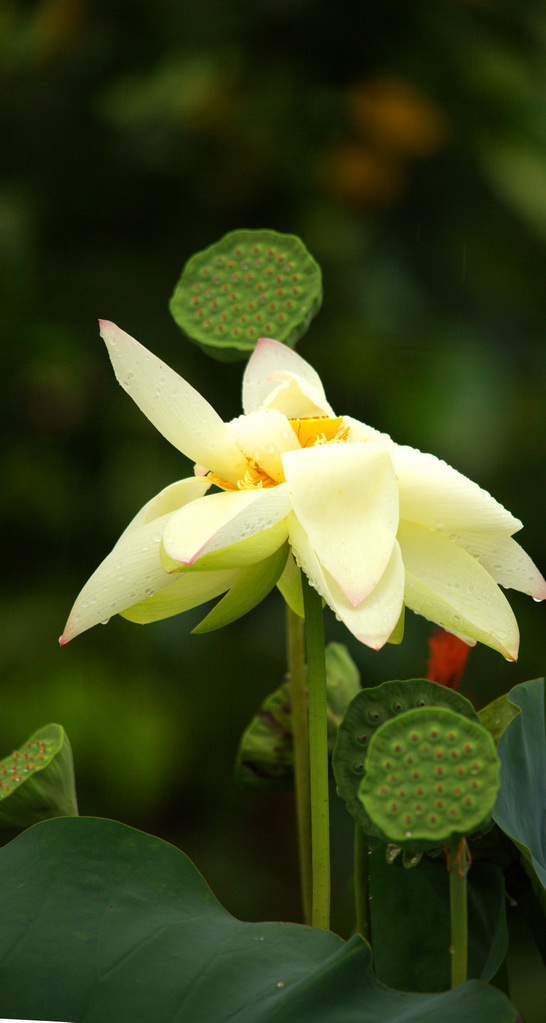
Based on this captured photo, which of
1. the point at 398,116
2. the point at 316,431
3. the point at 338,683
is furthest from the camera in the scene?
the point at 398,116

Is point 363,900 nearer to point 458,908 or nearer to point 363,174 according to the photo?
point 458,908

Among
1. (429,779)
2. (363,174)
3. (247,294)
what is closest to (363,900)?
(429,779)

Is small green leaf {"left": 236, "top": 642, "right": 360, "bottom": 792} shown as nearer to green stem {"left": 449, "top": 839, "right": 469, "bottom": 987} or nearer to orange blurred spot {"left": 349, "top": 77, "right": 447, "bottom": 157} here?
green stem {"left": 449, "top": 839, "right": 469, "bottom": 987}

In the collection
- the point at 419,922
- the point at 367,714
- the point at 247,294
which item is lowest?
the point at 419,922

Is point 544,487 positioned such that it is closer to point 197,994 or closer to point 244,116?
point 244,116

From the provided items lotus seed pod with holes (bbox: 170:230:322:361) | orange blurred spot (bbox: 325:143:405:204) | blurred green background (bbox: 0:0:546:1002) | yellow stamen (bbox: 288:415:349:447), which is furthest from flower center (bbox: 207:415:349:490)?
orange blurred spot (bbox: 325:143:405:204)

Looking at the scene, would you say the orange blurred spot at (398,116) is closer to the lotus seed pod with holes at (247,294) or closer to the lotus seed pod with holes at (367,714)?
the lotus seed pod with holes at (247,294)
